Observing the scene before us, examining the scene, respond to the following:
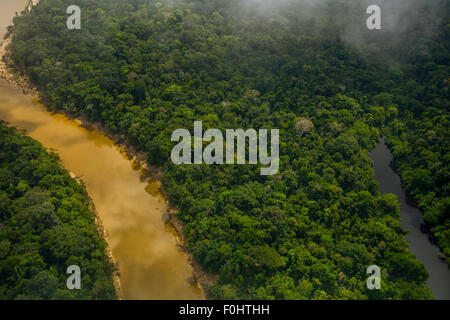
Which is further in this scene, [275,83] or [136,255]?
[275,83]

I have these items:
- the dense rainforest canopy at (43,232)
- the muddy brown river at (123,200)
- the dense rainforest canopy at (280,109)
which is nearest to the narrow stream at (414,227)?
the dense rainforest canopy at (280,109)

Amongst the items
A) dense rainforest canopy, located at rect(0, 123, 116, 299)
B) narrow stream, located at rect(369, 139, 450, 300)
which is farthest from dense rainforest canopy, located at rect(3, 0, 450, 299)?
dense rainforest canopy, located at rect(0, 123, 116, 299)

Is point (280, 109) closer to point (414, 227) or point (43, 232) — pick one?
point (414, 227)

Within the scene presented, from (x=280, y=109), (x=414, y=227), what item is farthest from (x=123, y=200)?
(x=414, y=227)

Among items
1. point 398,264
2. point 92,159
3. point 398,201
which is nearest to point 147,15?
point 92,159

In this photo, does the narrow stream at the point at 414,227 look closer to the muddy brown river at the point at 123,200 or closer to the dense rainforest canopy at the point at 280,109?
the dense rainforest canopy at the point at 280,109
